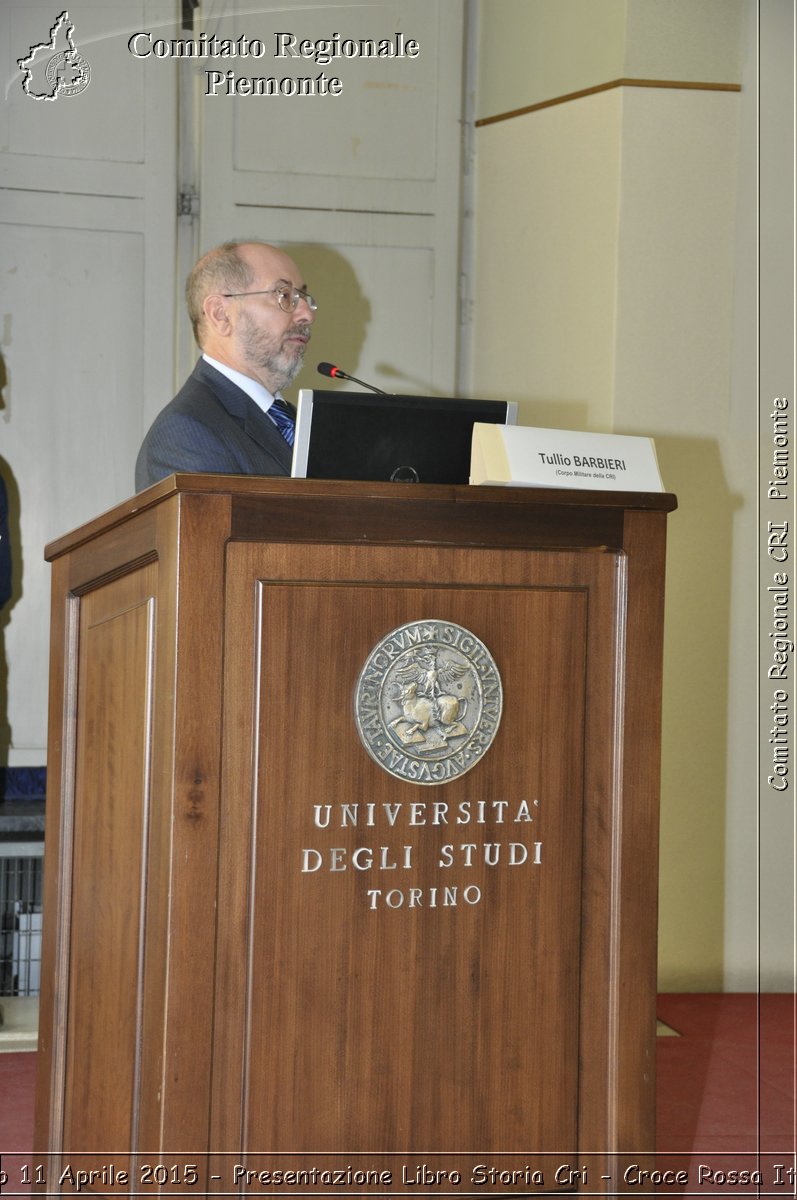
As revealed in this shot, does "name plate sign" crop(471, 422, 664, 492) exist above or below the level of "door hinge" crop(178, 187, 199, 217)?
below

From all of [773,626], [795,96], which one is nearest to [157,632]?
[773,626]

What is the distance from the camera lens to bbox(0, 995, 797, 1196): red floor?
2648 mm

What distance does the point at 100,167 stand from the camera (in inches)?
175

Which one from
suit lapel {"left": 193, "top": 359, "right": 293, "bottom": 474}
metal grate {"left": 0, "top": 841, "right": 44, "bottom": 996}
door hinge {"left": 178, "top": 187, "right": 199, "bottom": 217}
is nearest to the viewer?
suit lapel {"left": 193, "top": 359, "right": 293, "bottom": 474}

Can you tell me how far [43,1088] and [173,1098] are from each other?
2.10 ft

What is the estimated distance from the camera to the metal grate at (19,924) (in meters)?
4.13

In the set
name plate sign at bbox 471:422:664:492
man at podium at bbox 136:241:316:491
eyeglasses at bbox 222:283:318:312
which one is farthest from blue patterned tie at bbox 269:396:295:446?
name plate sign at bbox 471:422:664:492

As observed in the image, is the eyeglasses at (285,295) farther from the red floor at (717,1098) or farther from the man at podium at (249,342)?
the red floor at (717,1098)

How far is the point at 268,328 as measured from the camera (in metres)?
2.81

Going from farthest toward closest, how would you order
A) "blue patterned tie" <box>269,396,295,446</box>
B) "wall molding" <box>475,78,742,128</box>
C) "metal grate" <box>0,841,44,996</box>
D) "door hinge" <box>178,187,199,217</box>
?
"door hinge" <box>178,187,199,217</box> → "metal grate" <box>0,841,44,996</box> → "wall molding" <box>475,78,742,128</box> → "blue patterned tie" <box>269,396,295,446</box>

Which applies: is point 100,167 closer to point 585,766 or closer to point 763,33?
point 763,33

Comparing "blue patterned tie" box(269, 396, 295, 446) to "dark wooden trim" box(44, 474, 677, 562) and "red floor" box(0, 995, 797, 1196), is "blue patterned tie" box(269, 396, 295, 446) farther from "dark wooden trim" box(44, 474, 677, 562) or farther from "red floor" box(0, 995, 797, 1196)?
"red floor" box(0, 995, 797, 1196)

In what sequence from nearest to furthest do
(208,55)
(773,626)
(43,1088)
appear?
(43,1088) < (773,626) < (208,55)

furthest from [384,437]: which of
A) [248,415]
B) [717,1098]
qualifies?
[717,1098]
